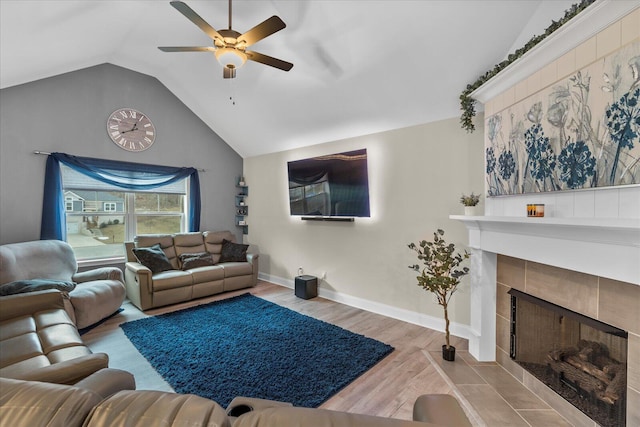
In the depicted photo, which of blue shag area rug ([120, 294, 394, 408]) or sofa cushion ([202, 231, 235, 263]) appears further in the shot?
sofa cushion ([202, 231, 235, 263])

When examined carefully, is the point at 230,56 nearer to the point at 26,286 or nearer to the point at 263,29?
the point at 263,29

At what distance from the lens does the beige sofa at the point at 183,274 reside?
3.72m

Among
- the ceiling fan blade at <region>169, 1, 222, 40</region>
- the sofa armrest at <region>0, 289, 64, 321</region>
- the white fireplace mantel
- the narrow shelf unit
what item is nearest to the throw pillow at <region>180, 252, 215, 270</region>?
the narrow shelf unit

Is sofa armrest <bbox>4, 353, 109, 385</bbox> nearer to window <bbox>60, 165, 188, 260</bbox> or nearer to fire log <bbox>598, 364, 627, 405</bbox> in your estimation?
fire log <bbox>598, 364, 627, 405</bbox>

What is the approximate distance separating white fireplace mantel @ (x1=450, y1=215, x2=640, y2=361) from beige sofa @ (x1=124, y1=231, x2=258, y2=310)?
340 centimetres

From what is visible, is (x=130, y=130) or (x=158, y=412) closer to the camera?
(x=158, y=412)

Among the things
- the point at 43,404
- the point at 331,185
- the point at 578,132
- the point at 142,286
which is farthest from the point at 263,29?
the point at 142,286

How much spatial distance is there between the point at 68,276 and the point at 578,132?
507cm

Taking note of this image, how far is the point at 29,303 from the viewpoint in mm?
2363

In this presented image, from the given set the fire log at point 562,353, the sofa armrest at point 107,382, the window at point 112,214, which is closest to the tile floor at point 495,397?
the fire log at point 562,353

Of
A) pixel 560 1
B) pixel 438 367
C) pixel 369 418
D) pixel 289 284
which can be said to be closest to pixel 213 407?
pixel 369 418

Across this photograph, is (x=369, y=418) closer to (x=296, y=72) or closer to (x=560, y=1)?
(x=560, y=1)

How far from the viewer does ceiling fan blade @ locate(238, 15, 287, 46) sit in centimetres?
196

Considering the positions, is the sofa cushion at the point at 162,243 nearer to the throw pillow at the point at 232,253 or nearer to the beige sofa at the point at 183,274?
the beige sofa at the point at 183,274
